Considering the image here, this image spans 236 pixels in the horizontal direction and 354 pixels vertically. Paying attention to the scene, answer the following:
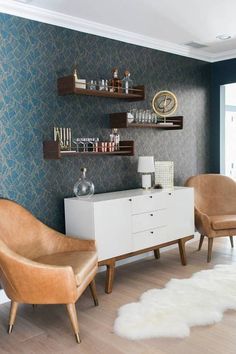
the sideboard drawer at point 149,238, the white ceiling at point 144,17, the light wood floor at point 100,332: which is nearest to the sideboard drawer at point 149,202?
the sideboard drawer at point 149,238

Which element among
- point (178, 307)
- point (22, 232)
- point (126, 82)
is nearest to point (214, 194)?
point (126, 82)

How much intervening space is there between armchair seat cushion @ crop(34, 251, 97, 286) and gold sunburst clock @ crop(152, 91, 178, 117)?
2.17 metres

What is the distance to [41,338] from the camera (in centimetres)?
272

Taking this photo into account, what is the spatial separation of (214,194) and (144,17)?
2293 mm

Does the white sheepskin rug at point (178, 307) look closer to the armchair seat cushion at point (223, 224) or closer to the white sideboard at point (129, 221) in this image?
the white sideboard at point (129, 221)

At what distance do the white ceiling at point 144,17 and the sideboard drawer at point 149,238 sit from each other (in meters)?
2.12

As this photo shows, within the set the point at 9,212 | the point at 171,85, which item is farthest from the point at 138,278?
the point at 171,85

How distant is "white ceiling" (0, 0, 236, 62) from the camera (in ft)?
11.4

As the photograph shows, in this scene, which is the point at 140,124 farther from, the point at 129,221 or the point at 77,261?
the point at 77,261

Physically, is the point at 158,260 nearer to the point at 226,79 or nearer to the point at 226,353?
the point at 226,353

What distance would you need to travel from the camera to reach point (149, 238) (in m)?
3.91

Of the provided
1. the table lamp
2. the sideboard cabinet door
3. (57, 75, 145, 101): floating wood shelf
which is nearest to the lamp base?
the table lamp

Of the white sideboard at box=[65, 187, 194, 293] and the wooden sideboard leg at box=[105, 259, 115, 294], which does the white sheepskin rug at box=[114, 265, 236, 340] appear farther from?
the white sideboard at box=[65, 187, 194, 293]

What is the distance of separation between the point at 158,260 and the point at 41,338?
205 centimetres
